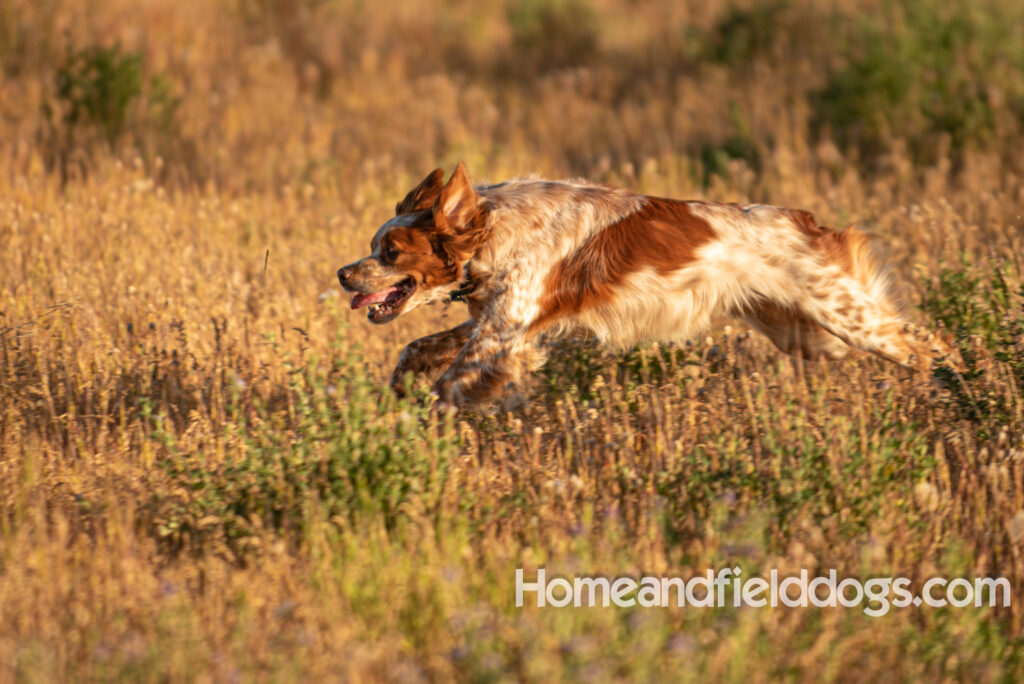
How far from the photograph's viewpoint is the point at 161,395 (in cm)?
475

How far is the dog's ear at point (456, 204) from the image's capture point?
4375mm

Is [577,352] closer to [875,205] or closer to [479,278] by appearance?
[479,278]

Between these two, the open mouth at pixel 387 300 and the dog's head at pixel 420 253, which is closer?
the dog's head at pixel 420 253

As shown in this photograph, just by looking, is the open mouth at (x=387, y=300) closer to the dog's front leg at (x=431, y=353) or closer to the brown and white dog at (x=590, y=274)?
the brown and white dog at (x=590, y=274)

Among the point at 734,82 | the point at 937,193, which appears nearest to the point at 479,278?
the point at 937,193

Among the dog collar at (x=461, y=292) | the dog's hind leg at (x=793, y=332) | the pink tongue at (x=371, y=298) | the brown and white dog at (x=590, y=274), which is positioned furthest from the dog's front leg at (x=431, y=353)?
the dog's hind leg at (x=793, y=332)

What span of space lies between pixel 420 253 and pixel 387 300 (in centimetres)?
27

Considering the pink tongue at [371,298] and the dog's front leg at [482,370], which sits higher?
the pink tongue at [371,298]

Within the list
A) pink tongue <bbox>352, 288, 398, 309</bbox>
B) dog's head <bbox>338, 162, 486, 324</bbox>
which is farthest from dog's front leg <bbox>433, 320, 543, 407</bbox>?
pink tongue <bbox>352, 288, 398, 309</bbox>

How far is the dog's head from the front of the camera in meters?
4.46

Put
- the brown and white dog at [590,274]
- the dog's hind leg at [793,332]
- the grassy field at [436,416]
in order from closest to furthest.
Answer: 1. the grassy field at [436,416]
2. the brown and white dog at [590,274]
3. the dog's hind leg at [793,332]

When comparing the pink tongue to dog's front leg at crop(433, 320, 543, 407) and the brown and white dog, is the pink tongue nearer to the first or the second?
the brown and white dog

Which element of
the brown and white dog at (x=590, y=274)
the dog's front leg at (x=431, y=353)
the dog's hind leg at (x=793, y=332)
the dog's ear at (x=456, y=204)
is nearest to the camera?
the dog's ear at (x=456, y=204)

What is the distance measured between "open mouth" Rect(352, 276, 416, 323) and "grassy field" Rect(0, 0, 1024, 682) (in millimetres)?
271
